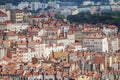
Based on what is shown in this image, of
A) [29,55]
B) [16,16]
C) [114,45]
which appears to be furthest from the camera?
[16,16]

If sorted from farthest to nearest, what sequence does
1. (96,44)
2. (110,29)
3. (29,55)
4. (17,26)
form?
1. (110,29)
2. (17,26)
3. (96,44)
4. (29,55)

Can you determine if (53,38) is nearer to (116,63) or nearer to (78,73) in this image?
(116,63)

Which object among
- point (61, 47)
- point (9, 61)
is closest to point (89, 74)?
point (9, 61)

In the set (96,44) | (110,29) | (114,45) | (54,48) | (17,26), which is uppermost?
(54,48)

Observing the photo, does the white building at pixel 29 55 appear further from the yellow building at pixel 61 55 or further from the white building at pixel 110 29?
the white building at pixel 110 29

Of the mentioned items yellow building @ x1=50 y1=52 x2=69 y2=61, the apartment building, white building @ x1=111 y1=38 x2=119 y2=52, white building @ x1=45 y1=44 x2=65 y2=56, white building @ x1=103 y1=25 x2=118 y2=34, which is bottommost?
white building @ x1=103 y1=25 x2=118 y2=34

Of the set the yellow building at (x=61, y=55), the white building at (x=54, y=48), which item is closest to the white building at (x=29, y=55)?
the yellow building at (x=61, y=55)

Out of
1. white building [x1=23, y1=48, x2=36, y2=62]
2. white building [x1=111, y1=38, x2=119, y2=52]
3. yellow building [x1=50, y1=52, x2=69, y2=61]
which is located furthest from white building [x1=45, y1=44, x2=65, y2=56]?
white building [x1=111, y1=38, x2=119, y2=52]

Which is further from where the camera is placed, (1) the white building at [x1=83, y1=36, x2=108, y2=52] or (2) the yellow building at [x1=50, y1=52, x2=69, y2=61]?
(1) the white building at [x1=83, y1=36, x2=108, y2=52]

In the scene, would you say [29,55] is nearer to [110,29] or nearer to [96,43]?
[96,43]

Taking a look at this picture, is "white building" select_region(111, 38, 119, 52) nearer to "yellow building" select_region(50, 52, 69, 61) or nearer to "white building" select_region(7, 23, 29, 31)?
"yellow building" select_region(50, 52, 69, 61)

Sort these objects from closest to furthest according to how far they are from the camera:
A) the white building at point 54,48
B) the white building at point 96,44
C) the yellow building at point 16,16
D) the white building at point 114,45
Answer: the white building at point 54,48
the white building at point 96,44
the white building at point 114,45
the yellow building at point 16,16

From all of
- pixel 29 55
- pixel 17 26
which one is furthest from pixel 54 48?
pixel 17 26
